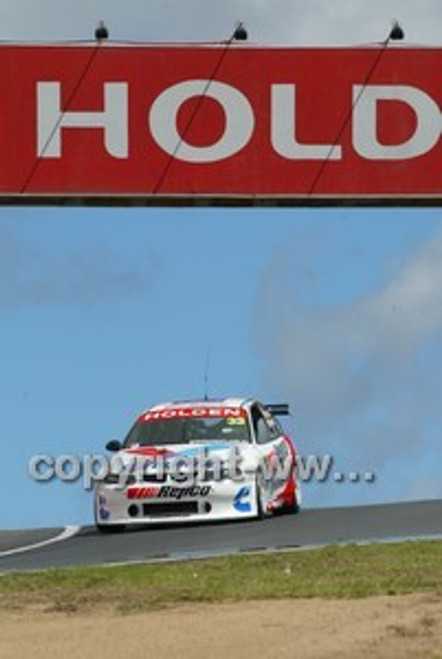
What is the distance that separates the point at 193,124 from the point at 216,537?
13.7 ft

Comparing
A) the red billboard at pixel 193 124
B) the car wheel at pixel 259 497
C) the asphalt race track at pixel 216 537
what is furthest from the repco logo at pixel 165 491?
the red billboard at pixel 193 124

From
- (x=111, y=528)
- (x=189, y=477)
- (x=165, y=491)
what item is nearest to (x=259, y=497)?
(x=189, y=477)

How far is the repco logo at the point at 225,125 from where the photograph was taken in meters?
16.1

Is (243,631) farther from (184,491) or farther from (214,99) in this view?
(184,491)

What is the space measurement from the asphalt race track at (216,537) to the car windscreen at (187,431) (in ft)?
3.53

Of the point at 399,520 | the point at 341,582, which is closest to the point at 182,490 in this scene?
the point at 399,520

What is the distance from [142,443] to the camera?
18906 mm

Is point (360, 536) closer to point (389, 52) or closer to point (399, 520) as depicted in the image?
point (399, 520)

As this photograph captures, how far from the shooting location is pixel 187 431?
1894cm

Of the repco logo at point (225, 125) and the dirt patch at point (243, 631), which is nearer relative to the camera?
the dirt patch at point (243, 631)

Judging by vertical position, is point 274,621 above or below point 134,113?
below

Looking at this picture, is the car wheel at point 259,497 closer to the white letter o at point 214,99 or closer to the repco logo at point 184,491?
the repco logo at point 184,491

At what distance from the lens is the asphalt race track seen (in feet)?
47.0

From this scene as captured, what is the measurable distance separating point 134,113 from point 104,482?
443cm
